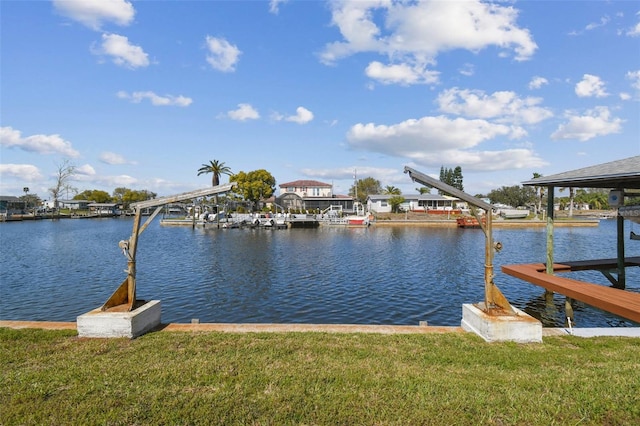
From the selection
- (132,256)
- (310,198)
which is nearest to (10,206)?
(310,198)

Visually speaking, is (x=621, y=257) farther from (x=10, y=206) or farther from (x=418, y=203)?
(x=10, y=206)

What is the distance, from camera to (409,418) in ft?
13.6

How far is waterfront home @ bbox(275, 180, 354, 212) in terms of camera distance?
284 ft

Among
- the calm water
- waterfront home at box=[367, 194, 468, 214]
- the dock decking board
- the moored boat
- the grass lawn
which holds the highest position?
waterfront home at box=[367, 194, 468, 214]

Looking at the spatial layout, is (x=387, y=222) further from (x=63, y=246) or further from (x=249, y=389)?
(x=249, y=389)

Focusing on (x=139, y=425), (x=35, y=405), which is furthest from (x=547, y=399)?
(x=35, y=405)

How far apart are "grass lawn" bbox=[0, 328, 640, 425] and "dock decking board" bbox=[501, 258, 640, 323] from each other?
1.44 m

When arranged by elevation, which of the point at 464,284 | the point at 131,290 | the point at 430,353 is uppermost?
the point at 131,290

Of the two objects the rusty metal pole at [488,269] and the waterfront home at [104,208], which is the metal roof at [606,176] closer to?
the rusty metal pole at [488,269]

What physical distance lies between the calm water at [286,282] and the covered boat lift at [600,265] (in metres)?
1.47

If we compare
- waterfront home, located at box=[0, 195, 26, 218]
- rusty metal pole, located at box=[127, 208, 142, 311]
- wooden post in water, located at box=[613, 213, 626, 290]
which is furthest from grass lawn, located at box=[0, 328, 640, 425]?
waterfront home, located at box=[0, 195, 26, 218]

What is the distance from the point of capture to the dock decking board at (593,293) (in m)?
8.37

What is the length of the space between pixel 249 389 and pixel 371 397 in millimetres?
1694

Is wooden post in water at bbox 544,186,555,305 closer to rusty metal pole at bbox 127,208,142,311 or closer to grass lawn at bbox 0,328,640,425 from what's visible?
grass lawn at bbox 0,328,640,425
